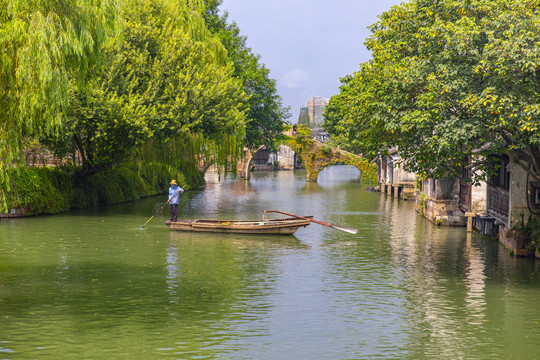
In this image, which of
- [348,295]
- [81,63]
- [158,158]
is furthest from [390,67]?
[158,158]

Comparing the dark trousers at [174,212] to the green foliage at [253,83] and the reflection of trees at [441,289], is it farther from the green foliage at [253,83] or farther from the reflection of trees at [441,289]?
the green foliage at [253,83]

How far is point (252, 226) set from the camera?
86.2 feet

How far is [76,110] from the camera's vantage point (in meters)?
30.5

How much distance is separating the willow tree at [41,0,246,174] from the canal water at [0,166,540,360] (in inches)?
218

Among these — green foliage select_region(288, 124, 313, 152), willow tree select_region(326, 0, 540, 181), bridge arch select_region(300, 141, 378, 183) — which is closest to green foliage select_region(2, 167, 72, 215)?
willow tree select_region(326, 0, 540, 181)

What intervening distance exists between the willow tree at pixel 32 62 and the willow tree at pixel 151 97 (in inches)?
597

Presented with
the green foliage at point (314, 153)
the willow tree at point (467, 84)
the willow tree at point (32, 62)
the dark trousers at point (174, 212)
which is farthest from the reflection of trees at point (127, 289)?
the green foliage at point (314, 153)

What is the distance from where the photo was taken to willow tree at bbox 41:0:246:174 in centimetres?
3102

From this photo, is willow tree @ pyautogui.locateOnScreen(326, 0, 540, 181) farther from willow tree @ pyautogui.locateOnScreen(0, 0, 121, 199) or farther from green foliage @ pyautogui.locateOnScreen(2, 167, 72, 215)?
green foliage @ pyautogui.locateOnScreen(2, 167, 72, 215)

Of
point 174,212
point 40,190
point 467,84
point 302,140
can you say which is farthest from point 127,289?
point 302,140

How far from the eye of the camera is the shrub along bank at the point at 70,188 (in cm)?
3203

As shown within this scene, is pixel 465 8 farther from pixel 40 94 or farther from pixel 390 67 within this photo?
pixel 40 94

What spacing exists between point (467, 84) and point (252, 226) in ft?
35.7

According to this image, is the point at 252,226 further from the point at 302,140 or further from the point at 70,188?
the point at 302,140
